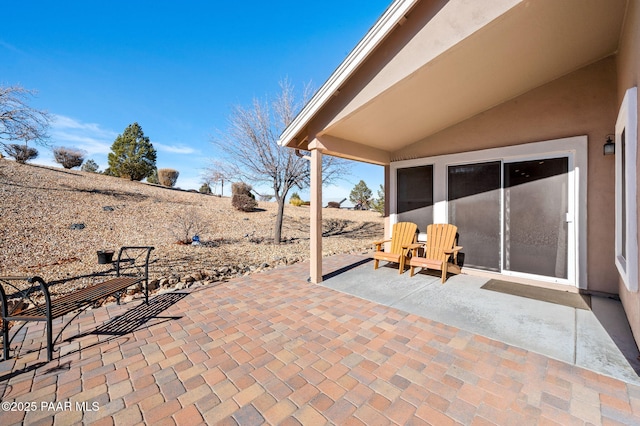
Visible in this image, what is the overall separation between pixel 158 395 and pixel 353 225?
40.7ft

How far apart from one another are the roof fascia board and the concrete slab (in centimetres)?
291

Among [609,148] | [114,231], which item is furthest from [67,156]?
[609,148]

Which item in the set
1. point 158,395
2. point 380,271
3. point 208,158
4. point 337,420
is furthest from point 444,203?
point 208,158

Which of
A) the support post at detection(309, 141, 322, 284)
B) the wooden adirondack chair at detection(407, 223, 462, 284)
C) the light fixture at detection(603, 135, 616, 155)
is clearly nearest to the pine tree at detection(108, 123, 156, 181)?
the support post at detection(309, 141, 322, 284)

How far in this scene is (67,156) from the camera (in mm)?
17438

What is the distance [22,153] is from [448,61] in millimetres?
20095

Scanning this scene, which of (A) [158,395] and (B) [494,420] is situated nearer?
(B) [494,420]

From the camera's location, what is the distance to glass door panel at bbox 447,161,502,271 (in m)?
4.67

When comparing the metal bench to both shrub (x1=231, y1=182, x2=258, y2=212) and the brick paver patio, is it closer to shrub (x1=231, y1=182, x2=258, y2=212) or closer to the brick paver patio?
the brick paver patio

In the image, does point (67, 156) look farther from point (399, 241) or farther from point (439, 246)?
point (439, 246)

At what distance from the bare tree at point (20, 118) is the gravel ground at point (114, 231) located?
1890 millimetres

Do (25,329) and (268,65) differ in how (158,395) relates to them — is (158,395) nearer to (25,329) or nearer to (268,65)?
(25,329)

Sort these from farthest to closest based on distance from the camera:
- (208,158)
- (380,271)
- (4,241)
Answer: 1. (208,158)
2. (4,241)
3. (380,271)

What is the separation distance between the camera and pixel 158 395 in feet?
6.23
